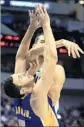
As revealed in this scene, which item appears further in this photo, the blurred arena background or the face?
the blurred arena background

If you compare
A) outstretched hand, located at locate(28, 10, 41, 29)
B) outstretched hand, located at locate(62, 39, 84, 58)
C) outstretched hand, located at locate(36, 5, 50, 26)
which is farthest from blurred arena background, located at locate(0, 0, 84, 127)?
outstretched hand, located at locate(36, 5, 50, 26)

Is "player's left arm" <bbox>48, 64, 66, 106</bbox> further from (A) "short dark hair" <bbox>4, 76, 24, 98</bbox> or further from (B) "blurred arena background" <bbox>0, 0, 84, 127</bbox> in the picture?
(B) "blurred arena background" <bbox>0, 0, 84, 127</bbox>

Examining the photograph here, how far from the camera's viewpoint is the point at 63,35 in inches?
400

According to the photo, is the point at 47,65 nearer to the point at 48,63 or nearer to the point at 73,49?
the point at 48,63

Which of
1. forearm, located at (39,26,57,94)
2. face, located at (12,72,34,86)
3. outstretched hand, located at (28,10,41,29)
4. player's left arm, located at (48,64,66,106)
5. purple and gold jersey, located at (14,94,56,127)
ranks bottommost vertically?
purple and gold jersey, located at (14,94,56,127)

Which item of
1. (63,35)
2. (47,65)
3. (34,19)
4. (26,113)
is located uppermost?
(34,19)

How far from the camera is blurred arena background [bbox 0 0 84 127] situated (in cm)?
1068

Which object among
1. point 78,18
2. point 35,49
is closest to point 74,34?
point 78,18

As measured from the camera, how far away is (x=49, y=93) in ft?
10.3

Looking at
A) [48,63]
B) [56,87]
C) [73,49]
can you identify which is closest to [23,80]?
[48,63]

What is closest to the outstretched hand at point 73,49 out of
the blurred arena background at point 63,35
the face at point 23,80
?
the face at point 23,80

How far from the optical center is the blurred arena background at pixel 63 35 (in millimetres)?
10680

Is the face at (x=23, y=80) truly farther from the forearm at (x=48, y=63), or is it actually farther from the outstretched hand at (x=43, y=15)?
the outstretched hand at (x=43, y=15)

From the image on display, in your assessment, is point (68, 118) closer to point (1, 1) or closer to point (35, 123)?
point (1, 1)
